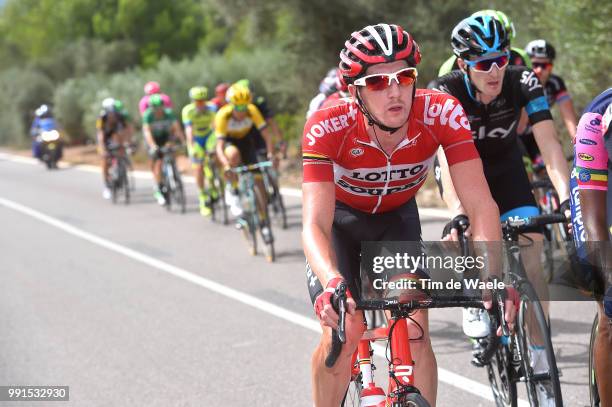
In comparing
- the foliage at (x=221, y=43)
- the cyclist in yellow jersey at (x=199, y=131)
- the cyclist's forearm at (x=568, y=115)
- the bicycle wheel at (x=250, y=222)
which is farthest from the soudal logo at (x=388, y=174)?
the cyclist in yellow jersey at (x=199, y=131)

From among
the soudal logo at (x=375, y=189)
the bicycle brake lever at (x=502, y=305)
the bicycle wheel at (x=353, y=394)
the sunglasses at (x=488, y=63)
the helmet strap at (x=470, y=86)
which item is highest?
the sunglasses at (x=488, y=63)

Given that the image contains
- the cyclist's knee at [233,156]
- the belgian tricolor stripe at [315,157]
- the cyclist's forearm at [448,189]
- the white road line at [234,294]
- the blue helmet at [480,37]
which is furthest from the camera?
the cyclist's knee at [233,156]

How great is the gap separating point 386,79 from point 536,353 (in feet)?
4.71

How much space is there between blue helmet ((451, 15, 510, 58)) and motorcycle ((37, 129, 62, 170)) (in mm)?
25556

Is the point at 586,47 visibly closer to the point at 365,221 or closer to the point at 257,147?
the point at 257,147

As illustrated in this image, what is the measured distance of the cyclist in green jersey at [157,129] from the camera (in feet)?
53.0

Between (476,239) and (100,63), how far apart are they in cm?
4934

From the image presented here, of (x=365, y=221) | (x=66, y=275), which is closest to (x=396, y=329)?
(x=365, y=221)

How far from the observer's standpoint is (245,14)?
22.6m

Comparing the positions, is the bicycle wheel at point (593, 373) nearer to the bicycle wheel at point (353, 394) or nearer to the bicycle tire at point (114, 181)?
the bicycle wheel at point (353, 394)

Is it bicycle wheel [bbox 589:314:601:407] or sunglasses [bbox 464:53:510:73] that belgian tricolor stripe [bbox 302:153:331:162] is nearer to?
bicycle wheel [bbox 589:314:601:407]

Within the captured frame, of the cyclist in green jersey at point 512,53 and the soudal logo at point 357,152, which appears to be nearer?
the soudal logo at point 357,152

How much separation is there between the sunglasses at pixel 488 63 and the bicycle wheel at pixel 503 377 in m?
1.61

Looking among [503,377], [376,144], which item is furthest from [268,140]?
[376,144]
